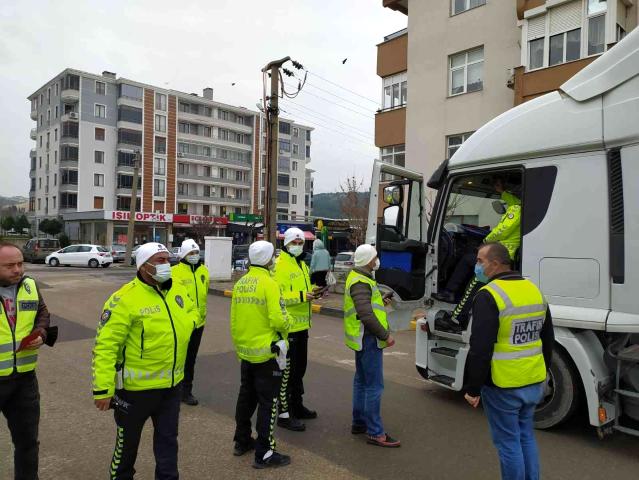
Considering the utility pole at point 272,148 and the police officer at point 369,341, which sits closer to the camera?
the police officer at point 369,341

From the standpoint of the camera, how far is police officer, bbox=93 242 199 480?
2.83m

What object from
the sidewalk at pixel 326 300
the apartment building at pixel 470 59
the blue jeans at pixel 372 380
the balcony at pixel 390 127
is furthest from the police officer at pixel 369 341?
the balcony at pixel 390 127

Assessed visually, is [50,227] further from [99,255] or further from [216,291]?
[216,291]

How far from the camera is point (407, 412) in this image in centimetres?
505

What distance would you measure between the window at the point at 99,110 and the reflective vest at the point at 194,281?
200ft

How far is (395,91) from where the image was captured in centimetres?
2167

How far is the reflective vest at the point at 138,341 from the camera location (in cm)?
281

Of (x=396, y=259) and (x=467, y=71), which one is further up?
(x=467, y=71)

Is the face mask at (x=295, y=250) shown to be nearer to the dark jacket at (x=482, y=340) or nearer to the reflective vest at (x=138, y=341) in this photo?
the reflective vest at (x=138, y=341)

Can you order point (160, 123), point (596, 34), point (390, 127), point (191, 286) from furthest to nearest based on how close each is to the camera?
point (160, 123), point (390, 127), point (596, 34), point (191, 286)

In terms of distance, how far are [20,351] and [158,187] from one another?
210 ft

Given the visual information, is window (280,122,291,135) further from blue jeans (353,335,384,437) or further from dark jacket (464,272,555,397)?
dark jacket (464,272,555,397)

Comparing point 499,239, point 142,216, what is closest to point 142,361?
point 499,239

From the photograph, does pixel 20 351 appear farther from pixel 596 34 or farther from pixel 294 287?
pixel 596 34
